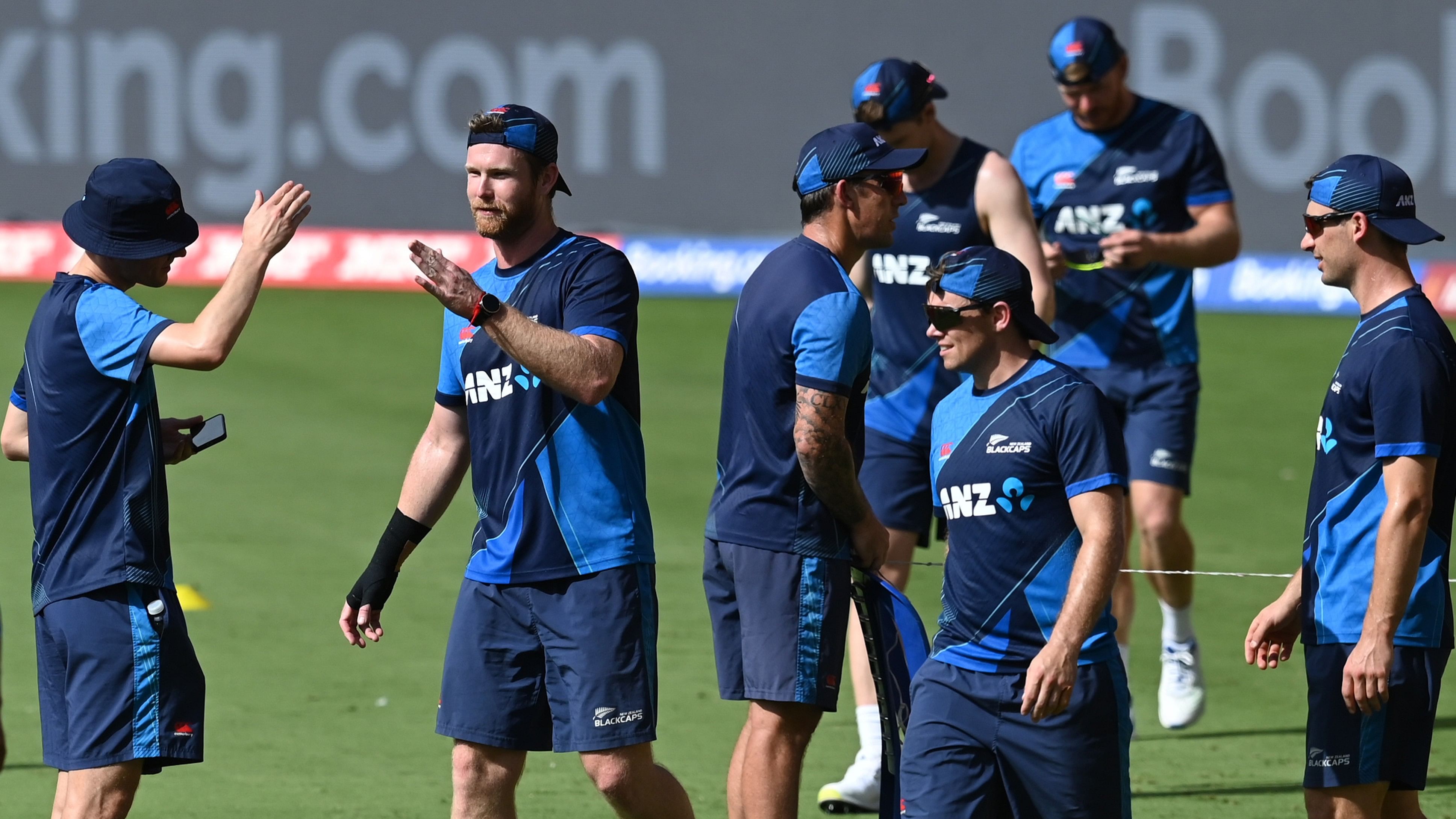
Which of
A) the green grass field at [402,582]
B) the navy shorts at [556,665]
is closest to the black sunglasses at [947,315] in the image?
the navy shorts at [556,665]

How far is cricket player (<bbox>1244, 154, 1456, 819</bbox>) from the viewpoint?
513 centimetres

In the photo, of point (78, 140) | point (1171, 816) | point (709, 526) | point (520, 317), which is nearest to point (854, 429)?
point (709, 526)

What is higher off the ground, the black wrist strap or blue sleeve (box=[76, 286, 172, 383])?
blue sleeve (box=[76, 286, 172, 383])

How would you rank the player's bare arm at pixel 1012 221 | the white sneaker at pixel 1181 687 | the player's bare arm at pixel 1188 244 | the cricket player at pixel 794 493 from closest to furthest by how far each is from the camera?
1. the cricket player at pixel 794 493
2. the player's bare arm at pixel 1012 221
3. the player's bare arm at pixel 1188 244
4. the white sneaker at pixel 1181 687

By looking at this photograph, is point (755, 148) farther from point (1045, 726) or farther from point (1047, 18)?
point (1045, 726)

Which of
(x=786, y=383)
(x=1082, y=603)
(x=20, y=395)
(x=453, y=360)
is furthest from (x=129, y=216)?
(x=1082, y=603)

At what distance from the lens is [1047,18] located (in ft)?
66.7

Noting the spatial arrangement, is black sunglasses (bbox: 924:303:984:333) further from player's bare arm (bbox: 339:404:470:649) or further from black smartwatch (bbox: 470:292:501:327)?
player's bare arm (bbox: 339:404:470:649)

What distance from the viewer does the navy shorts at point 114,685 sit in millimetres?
5496

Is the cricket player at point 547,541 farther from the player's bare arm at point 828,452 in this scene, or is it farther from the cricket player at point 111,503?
the cricket player at point 111,503

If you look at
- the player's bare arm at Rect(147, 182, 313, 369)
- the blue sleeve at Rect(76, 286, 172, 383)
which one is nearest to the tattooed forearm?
the player's bare arm at Rect(147, 182, 313, 369)

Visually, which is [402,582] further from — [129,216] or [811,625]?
[129,216]

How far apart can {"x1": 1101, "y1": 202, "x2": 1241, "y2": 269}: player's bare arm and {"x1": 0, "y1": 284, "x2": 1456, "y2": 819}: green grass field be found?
199 centimetres

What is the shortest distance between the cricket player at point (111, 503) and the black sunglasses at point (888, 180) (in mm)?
1670
